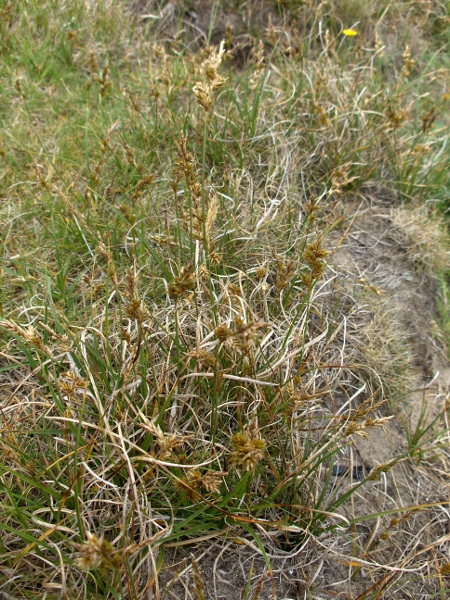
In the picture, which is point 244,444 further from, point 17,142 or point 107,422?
point 17,142

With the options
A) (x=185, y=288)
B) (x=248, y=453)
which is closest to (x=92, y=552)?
(x=248, y=453)

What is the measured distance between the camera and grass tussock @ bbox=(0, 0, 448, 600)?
1551 millimetres

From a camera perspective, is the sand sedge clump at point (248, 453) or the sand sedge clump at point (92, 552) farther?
the sand sedge clump at point (248, 453)

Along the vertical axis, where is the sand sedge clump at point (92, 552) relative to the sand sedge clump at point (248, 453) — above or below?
below

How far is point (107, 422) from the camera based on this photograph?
5.26 feet

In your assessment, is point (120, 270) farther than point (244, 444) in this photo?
Yes

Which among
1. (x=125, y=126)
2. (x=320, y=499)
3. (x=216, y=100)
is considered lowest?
(x=320, y=499)

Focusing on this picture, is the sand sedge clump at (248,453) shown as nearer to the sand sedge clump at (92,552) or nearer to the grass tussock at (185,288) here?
the grass tussock at (185,288)

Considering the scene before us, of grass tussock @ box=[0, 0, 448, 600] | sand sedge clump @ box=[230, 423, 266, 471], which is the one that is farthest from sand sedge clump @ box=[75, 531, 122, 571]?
sand sedge clump @ box=[230, 423, 266, 471]

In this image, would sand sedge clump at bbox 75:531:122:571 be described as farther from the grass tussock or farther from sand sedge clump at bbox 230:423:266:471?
sand sedge clump at bbox 230:423:266:471

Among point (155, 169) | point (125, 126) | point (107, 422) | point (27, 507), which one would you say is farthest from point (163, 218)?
point (27, 507)

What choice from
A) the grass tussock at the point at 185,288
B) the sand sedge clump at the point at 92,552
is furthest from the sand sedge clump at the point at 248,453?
the sand sedge clump at the point at 92,552

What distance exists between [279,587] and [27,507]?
0.81 m

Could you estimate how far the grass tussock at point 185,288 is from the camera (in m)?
1.55
